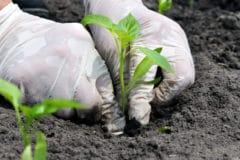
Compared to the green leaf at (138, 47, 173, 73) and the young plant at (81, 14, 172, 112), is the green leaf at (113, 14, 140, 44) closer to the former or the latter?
the young plant at (81, 14, 172, 112)

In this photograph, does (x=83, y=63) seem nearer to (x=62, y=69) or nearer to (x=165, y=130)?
(x=62, y=69)

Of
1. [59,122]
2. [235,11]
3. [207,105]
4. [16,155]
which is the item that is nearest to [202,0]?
[235,11]

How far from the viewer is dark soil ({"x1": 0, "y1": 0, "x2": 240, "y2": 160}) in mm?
1427

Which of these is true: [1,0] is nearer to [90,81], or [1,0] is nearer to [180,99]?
[90,81]

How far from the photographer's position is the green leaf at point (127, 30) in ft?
5.18

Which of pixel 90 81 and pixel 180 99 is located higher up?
pixel 90 81

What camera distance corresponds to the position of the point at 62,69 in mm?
1688

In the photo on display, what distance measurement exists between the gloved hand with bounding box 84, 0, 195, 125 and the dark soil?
0.19ft

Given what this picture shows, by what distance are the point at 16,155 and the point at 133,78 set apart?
1.52 ft

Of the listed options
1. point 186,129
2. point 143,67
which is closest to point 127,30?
point 143,67

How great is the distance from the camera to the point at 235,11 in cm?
268

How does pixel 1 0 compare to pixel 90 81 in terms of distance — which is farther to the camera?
pixel 1 0

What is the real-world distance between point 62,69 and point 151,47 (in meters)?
0.33

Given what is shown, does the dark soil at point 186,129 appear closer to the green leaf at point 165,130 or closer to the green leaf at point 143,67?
the green leaf at point 165,130
